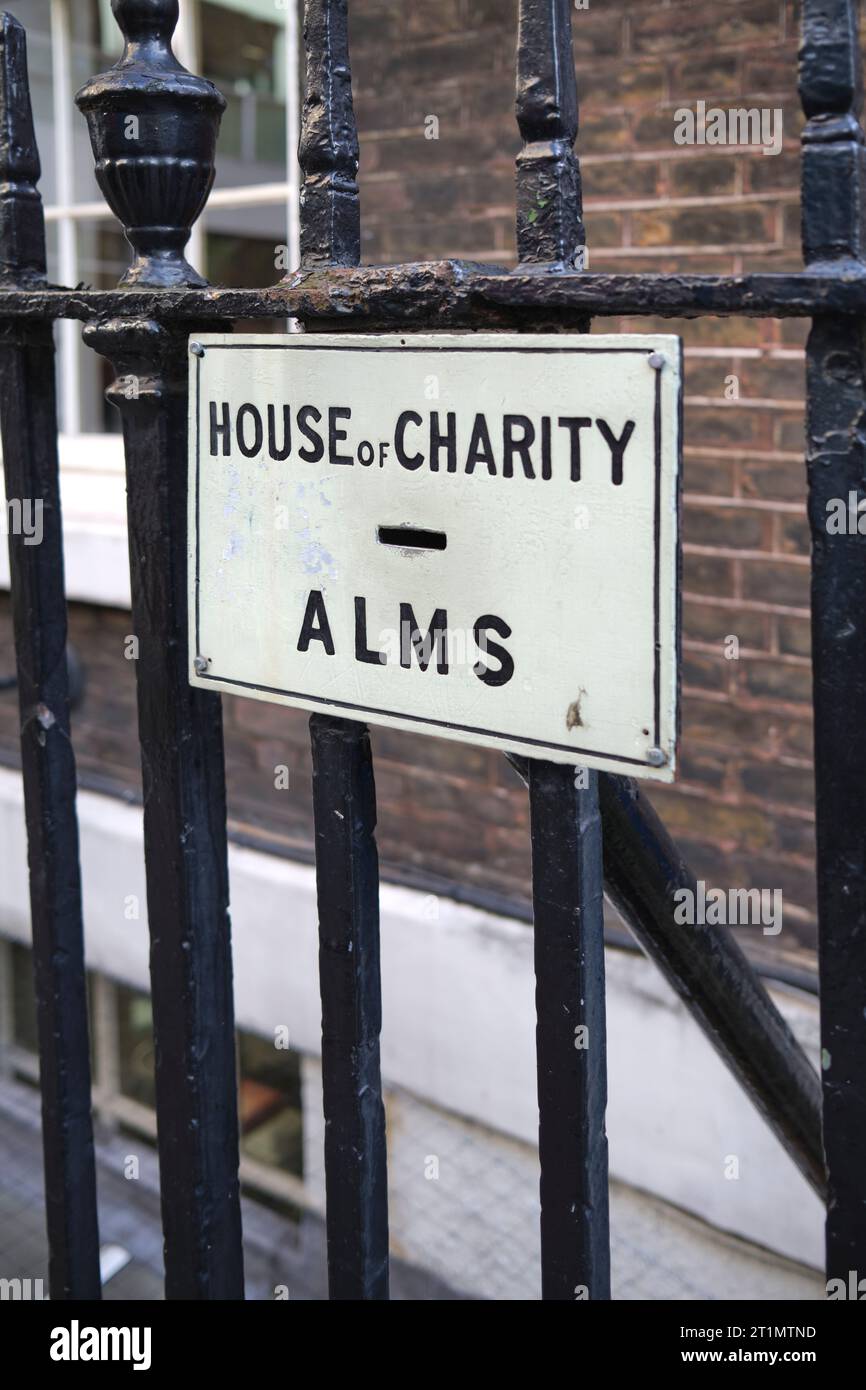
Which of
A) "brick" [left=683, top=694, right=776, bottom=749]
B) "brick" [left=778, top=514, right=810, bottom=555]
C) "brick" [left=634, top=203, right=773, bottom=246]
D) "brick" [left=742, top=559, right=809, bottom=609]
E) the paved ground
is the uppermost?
"brick" [left=634, top=203, right=773, bottom=246]

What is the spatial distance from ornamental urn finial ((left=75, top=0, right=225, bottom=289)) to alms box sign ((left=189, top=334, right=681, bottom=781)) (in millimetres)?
112

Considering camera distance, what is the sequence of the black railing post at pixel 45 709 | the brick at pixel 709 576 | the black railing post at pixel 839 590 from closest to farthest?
the black railing post at pixel 839 590, the black railing post at pixel 45 709, the brick at pixel 709 576

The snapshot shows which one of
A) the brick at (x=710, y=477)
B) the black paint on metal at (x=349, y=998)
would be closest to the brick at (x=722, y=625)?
the brick at (x=710, y=477)

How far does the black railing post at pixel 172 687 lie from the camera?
1035 millimetres

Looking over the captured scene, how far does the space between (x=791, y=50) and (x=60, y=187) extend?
2.54 m

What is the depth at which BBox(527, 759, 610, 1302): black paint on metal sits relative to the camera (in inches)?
35.5

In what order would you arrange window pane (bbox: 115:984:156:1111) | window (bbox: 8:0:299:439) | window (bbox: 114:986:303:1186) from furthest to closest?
window pane (bbox: 115:984:156:1111), window (bbox: 114:986:303:1186), window (bbox: 8:0:299:439)

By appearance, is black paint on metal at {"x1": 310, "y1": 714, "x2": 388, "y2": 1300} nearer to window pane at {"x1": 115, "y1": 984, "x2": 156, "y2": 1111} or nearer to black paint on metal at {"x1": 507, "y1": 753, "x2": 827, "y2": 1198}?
black paint on metal at {"x1": 507, "y1": 753, "x2": 827, "y2": 1198}

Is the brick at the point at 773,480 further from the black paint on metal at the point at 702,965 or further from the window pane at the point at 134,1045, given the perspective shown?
the window pane at the point at 134,1045

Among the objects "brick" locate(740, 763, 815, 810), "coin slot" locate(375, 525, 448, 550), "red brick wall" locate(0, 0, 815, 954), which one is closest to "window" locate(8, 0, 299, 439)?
"red brick wall" locate(0, 0, 815, 954)

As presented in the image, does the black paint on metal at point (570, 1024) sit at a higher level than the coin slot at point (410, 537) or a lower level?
lower

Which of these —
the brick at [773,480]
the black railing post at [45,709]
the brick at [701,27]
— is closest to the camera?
the black railing post at [45,709]

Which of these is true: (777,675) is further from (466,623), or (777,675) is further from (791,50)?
(466,623)

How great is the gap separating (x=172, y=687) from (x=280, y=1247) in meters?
2.72
